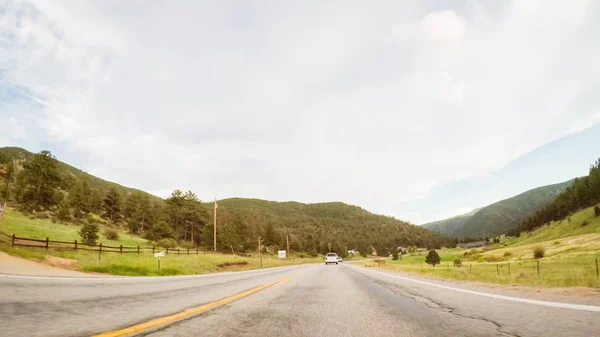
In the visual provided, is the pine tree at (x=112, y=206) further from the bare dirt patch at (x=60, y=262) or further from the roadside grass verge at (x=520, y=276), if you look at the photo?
the roadside grass verge at (x=520, y=276)

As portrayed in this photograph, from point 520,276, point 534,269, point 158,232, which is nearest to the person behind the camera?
point 520,276

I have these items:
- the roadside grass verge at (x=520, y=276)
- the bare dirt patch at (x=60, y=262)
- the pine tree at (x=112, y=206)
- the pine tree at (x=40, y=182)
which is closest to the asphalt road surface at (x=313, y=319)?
the roadside grass verge at (x=520, y=276)

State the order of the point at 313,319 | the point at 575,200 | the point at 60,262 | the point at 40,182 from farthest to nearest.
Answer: the point at 575,200 → the point at 40,182 → the point at 60,262 → the point at 313,319

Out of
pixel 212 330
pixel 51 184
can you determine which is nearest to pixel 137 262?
pixel 212 330

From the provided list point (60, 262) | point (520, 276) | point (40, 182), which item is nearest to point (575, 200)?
point (520, 276)

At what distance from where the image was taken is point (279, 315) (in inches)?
193

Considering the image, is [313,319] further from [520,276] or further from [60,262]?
[60,262]

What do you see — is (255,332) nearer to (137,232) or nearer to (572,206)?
(137,232)

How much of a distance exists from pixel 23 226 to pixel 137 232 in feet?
165

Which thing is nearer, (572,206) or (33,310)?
(33,310)

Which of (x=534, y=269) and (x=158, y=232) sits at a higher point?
(x=158, y=232)

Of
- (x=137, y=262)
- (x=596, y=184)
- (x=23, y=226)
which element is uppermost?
(x=596, y=184)

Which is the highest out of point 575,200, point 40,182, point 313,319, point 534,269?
point 40,182

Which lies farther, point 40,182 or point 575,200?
point 575,200
